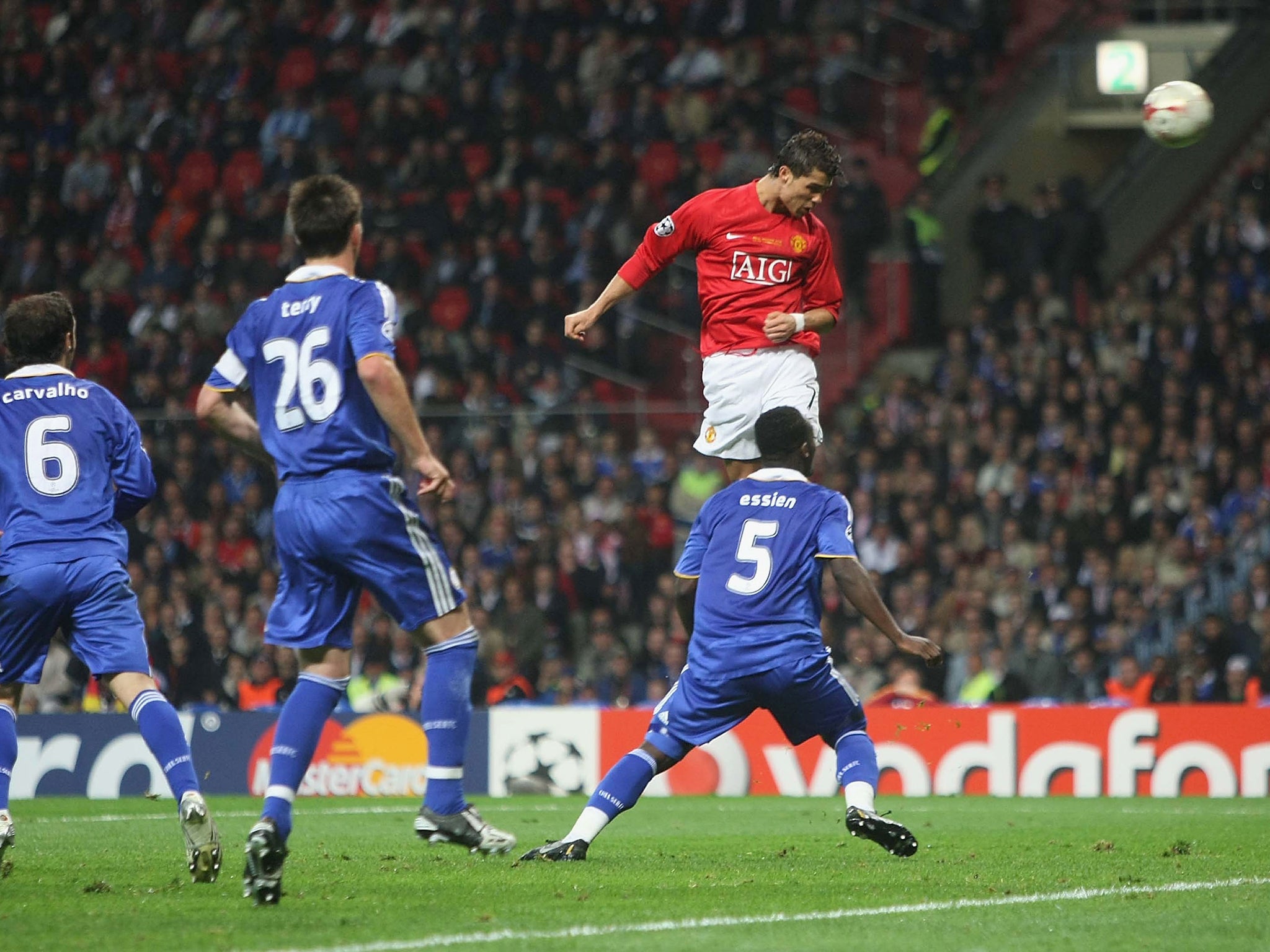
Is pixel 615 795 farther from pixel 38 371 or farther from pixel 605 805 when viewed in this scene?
pixel 38 371

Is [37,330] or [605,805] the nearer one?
[605,805]

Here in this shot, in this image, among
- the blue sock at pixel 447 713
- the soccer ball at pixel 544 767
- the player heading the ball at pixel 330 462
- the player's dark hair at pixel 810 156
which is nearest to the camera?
the player heading the ball at pixel 330 462

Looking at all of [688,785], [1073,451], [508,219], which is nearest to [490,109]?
[508,219]

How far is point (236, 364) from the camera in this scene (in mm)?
6309

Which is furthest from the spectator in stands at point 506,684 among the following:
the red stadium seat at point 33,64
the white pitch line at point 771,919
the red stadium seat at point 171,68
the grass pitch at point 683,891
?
the red stadium seat at point 33,64

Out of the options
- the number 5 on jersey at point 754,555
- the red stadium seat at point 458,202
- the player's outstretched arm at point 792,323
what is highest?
the red stadium seat at point 458,202

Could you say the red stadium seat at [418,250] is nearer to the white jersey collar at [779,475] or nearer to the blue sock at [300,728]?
the white jersey collar at [779,475]

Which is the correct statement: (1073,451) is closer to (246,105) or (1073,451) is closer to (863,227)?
(863,227)

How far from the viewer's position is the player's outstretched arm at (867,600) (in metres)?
6.52

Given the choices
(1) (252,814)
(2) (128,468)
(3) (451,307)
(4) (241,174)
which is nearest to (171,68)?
(4) (241,174)

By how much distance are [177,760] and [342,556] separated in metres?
1.14

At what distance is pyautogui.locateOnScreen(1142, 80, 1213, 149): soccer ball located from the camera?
11.0m

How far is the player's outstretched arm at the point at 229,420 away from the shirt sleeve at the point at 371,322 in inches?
25.3

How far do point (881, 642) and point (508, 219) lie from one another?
7683 millimetres
